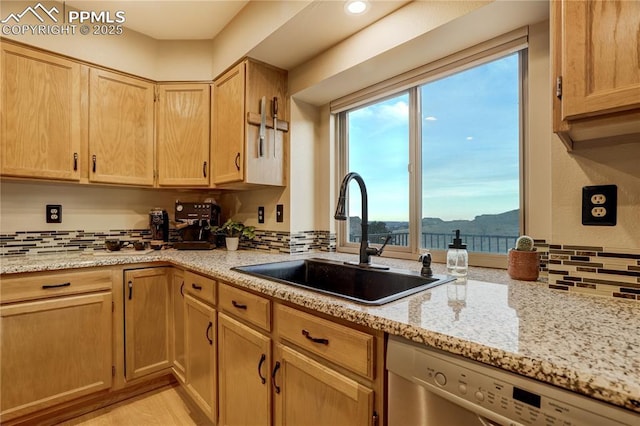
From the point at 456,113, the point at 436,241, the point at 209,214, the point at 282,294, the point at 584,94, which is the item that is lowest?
the point at 282,294

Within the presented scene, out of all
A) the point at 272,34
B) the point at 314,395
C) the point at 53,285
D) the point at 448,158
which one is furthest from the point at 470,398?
the point at 53,285

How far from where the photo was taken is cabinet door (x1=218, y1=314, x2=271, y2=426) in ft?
4.07

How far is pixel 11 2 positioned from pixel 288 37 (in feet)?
5.45

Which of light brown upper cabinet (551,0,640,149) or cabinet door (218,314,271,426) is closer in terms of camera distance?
light brown upper cabinet (551,0,640,149)

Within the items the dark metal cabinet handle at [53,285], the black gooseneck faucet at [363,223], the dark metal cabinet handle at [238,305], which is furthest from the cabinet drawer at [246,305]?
the dark metal cabinet handle at [53,285]

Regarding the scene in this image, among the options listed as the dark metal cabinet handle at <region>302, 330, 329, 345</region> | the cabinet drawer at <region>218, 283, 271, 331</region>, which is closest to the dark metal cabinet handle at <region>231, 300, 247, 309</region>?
the cabinet drawer at <region>218, 283, 271, 331</region>

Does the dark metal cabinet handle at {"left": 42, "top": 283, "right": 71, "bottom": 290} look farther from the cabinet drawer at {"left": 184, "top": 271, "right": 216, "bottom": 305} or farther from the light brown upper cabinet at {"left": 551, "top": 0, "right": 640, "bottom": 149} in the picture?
the light brown upper cabinet at {"left": 551, "top": 0, "right": 640, "bottom": 149}

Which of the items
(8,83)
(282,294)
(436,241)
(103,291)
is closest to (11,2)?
(8,83)

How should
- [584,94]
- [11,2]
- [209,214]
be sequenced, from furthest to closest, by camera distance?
1. [209,214]
2. [11,2]
3. [584,94]

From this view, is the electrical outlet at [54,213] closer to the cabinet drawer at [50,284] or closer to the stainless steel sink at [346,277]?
the cabinet drawer at [50,284]

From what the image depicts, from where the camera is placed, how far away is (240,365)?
54.1 inches

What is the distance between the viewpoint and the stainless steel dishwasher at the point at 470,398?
1.77ft

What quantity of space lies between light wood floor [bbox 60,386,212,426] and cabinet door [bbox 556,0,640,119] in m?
2.17

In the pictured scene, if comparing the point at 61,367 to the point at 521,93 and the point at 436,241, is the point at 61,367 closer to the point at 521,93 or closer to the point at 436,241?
the point at 436,241
